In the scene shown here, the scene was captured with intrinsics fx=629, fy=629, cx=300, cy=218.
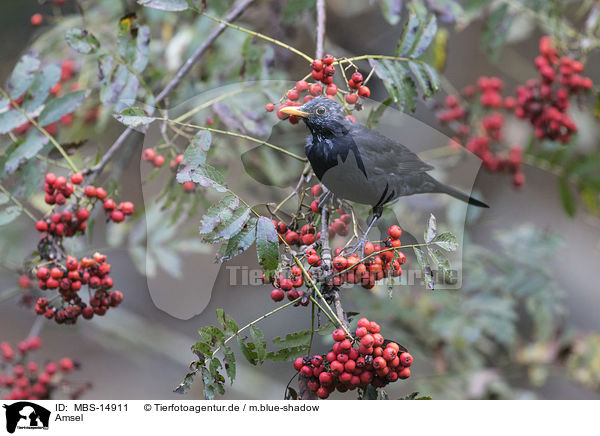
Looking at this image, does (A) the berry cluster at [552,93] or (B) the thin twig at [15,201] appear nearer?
(B) the thin twig at [15,201]

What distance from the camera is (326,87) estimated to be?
1.12 meters

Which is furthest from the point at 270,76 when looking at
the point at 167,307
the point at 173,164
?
the point at 167,307

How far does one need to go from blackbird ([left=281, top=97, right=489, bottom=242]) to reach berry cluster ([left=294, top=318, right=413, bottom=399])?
20cm

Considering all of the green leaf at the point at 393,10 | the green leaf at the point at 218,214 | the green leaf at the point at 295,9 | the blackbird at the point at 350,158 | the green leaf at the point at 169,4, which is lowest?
the green leaf at the point at 218,214

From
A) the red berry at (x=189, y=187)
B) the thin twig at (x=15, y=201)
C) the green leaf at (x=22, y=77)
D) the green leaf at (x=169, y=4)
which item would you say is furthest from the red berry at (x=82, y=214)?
Result: the green leaf at (x=169, y=4)

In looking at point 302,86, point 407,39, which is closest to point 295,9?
point 407,39

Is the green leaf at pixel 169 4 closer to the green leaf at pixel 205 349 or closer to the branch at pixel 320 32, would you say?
the branch at pixel 320 32

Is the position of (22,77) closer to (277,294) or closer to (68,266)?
(68,266)

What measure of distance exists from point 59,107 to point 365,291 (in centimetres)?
98

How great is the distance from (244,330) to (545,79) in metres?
1.19

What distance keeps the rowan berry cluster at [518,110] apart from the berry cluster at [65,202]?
94 cm
